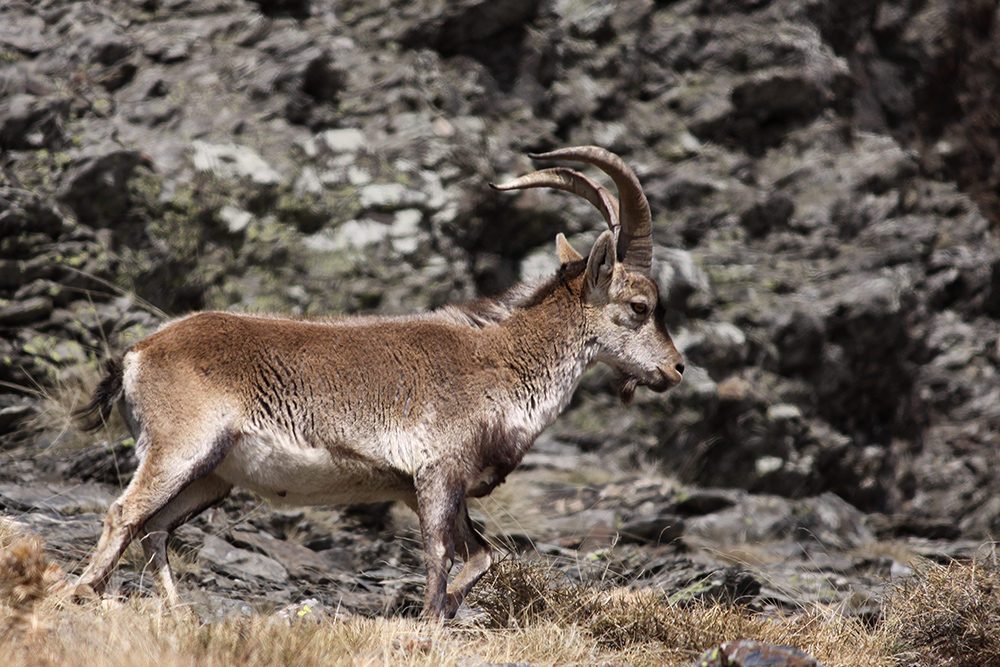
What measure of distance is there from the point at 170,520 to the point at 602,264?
3342 mm

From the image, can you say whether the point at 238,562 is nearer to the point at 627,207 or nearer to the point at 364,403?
the point at 364,403

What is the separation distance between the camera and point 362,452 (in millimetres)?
5590

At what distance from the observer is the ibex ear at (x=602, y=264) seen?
20.7 ft

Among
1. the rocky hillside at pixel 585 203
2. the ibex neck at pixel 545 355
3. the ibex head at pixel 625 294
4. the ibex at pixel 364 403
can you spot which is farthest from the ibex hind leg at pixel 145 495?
the rocky hillside at pixel 585 203

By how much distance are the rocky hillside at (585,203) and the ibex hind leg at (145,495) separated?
3.51 meters

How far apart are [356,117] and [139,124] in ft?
8.58


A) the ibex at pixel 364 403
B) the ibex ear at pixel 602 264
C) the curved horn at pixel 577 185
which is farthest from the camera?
the curved horn at pixel 577 185

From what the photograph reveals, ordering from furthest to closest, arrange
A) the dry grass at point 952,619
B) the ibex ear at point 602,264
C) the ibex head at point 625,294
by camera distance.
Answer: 1. the ibex head at point 625,294
2. the ibex ear at point 602,264
3. the dry grass at point 952,619

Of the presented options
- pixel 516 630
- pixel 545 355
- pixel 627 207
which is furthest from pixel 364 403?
pixel 627 207

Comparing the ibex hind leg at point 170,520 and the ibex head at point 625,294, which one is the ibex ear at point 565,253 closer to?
the ibex head at point 625,294

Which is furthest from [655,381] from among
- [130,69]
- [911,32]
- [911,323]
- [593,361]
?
[911,32]

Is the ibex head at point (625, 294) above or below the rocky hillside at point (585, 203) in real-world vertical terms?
above

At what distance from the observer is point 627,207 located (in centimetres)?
661

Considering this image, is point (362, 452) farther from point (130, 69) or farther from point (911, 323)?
point (911, 323)
